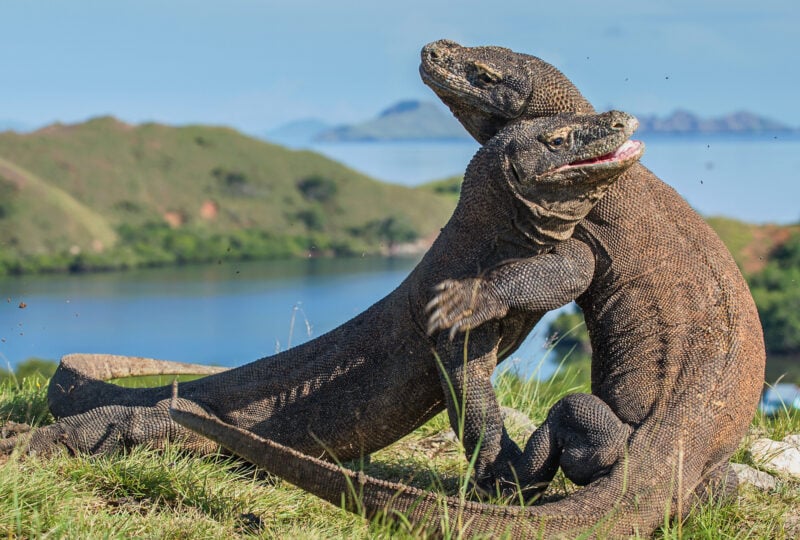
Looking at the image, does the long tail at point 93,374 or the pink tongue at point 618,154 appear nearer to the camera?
the pink tongue at point 618,154

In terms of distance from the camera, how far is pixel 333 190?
107 metres

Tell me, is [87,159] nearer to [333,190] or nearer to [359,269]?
[333,190]

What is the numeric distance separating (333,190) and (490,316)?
101943 mm

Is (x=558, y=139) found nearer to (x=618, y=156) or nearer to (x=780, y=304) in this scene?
(x=618, y=156)

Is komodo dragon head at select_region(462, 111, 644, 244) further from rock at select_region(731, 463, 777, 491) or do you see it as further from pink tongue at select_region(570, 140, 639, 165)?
rock at select_region(731, 463, 777, 491)

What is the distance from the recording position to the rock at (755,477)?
6605 millimetres

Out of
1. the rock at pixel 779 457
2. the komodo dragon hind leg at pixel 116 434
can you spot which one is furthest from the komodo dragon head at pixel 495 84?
the rock at pixel 779 457

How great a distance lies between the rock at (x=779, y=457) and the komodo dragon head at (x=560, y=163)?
2.65m

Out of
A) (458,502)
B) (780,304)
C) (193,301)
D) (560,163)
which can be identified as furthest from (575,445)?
(780,304)

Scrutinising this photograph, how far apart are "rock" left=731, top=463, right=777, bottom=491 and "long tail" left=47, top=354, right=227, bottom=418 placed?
13.9 ft

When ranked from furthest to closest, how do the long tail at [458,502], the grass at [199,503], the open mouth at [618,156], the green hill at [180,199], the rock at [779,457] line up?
the green hill at [180,199] < the rock at [779,457] < the open mouth at [618,156] < the grass at [199,503] < the long tail at [458,502]

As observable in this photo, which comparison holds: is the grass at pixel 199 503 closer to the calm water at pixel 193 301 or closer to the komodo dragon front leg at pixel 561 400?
the komodo dragon front leg at pixel 561 400

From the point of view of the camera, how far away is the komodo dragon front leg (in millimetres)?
5375

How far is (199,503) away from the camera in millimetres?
5551
